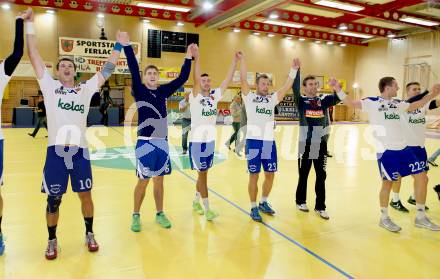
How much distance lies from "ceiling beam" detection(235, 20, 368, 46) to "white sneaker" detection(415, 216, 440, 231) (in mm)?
18680

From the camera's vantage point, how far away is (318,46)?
2536 cm

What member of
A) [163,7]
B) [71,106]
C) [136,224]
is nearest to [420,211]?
[136,224]

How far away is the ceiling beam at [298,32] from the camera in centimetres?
2156

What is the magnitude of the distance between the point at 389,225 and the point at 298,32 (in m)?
20.5

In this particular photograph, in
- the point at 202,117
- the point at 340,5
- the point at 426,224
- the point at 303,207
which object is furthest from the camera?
the point at 340,5

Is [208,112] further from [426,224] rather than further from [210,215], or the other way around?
[426,224]

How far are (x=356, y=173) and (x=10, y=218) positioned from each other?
639 cm

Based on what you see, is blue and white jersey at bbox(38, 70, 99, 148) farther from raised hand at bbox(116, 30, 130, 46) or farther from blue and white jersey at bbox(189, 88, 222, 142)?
blue and white jersey at bbox(189, 88, 222, 142)

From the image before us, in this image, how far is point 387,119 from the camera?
4242 millimetres

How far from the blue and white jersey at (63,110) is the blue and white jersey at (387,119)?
10.6 feet

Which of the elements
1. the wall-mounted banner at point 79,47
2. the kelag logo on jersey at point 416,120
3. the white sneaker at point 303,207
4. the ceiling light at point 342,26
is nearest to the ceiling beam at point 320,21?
the ceiling light at point 342,26

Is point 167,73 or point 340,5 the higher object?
point 340,5

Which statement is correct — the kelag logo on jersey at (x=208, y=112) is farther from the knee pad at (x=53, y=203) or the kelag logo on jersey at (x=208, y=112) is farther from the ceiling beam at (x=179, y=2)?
the ceiling beam at (x=179, y=2)

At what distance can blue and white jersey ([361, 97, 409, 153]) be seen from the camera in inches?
167
